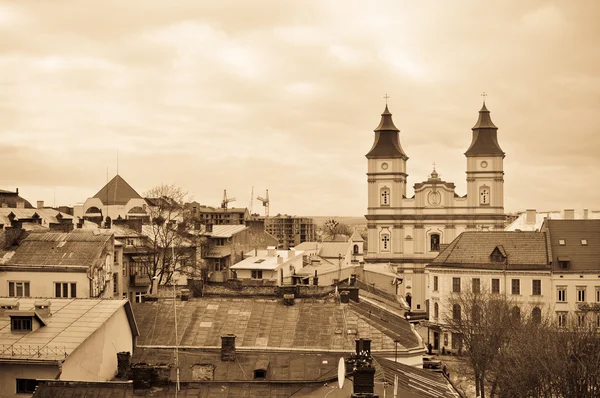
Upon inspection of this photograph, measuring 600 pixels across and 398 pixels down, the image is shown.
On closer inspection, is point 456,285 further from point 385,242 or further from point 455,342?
point 385,242

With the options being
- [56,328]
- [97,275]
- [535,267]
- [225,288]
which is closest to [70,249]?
[97,275]

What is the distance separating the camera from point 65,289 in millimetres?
47219

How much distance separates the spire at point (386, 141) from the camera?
349 ft

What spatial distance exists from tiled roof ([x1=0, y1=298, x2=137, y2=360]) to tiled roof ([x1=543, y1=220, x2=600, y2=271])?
43.1m

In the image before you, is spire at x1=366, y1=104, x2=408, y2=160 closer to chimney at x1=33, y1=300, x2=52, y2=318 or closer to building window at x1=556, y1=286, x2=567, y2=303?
building window at x1=556, y1=286, x2=567, y2=303

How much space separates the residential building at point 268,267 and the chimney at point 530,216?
91.4ft

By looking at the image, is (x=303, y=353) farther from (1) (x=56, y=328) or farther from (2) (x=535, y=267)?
(2) (x=535, y=267)

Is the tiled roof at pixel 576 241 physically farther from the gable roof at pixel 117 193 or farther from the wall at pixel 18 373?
the gable roof at pixel 117 193

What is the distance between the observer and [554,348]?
40.6 meters

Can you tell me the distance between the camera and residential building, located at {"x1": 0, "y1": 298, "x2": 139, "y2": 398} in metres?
26.9

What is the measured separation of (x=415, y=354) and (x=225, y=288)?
39.1 feet

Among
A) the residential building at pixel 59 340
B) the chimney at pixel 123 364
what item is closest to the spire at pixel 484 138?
the residential building at pixel 59 340

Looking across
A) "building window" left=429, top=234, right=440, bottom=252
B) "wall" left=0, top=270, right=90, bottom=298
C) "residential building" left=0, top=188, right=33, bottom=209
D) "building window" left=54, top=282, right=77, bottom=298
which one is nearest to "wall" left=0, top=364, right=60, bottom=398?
"wall" left=0, top=270, right=90, bottom=298

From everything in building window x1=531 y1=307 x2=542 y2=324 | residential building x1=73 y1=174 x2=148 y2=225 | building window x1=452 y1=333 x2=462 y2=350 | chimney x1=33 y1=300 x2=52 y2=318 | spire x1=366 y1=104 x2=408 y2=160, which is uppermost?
spire x1=366 y1=104 x2=408 y2=160
